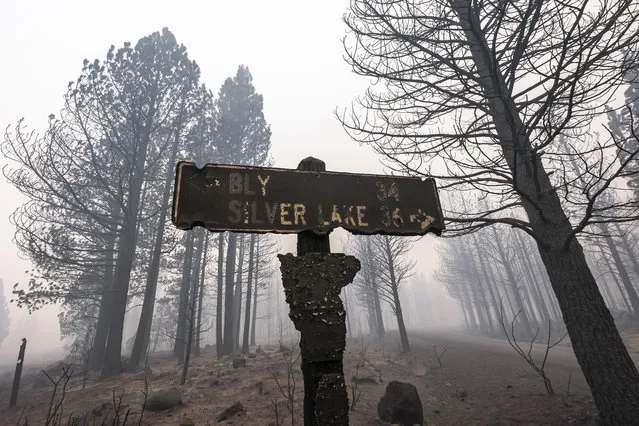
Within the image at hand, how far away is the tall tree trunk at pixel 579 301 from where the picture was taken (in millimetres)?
3000

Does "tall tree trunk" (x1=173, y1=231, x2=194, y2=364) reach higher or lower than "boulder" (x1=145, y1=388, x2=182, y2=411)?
higher

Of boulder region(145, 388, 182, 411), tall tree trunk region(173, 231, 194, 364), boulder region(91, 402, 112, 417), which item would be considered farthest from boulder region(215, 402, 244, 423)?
tall tree trunk region(173, 231, 194, 364)

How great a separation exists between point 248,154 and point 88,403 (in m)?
14.2

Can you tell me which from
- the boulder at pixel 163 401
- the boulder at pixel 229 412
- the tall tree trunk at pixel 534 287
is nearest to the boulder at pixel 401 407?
the boulder at pixel 229 412

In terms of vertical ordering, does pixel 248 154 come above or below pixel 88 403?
above

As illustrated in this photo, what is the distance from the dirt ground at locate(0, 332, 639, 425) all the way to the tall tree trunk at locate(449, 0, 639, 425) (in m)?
1.81

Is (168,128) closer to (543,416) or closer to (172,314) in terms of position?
(543,416)

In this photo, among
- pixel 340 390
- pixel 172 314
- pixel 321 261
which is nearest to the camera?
pixel 340 390

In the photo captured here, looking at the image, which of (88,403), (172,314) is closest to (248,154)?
(88,403)

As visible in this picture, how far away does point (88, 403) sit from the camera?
280 inches

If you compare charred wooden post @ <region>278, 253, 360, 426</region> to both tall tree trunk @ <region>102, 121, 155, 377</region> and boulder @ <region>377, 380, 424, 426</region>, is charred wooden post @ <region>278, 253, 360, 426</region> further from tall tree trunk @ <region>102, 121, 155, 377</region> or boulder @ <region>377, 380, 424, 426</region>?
tall tree trunk @ <region>102, 121, 155, 377</region>

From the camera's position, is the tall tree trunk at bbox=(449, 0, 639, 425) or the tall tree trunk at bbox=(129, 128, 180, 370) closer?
the tall tree trunk at bbox=(449, 0, 639, 425)

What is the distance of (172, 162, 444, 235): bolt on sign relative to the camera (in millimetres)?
1901

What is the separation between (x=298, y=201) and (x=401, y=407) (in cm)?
531
